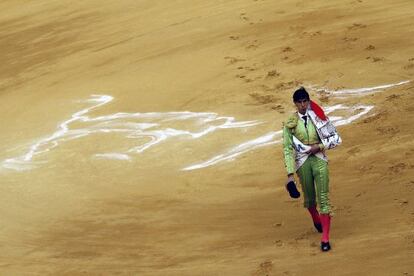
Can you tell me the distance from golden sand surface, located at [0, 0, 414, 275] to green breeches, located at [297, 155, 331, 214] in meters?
0.44

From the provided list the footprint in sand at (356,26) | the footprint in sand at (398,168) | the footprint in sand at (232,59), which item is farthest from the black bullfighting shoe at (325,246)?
the footprint in sand at (356,26)

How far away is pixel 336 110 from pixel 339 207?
176 inches

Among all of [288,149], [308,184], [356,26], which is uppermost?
[288,149]

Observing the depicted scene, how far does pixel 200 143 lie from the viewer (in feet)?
49.8

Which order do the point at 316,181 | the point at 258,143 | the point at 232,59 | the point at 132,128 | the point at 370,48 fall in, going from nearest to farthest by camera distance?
1. the point at 316,181
2. the point at 258,143
3. the point at 132,128
4. the point at 370,48
5. the point at 232,59

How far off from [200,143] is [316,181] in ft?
18.9

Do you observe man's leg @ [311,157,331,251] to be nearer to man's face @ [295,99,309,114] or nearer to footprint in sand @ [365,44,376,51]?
man's face @ [295,99,309,114]

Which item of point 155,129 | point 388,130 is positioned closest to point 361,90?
point 388,130

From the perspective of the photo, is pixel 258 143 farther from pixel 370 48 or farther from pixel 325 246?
pixel 325 246

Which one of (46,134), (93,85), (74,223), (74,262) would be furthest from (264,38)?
(74,262)

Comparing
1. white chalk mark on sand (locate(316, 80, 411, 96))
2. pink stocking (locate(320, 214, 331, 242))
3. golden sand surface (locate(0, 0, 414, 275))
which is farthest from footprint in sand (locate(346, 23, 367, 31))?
pink stocking (locate(320, 214, 331, 242))

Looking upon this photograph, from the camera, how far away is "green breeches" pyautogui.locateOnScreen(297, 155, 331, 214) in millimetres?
9438

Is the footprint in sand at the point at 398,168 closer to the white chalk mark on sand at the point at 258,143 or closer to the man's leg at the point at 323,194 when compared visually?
the man's leg at the point at 323,194

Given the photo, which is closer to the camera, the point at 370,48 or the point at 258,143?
the point at 258,143
